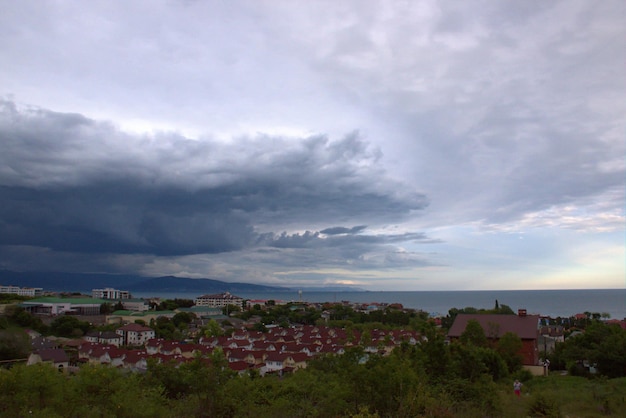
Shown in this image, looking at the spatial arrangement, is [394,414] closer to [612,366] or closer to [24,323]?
[612,366]

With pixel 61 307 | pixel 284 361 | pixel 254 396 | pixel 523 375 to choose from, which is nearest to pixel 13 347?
pixel 284 361

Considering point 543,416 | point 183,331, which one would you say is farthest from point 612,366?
point 183,331

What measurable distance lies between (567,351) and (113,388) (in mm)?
23386

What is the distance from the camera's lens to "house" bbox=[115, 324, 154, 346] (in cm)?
4648

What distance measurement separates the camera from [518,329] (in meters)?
27.7

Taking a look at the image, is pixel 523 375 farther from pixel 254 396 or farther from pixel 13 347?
pixel 13 347

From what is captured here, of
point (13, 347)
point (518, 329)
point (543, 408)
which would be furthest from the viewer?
point (13, 347)

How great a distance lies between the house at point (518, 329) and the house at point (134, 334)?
3171 cm

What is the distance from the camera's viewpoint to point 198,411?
7.42 metres

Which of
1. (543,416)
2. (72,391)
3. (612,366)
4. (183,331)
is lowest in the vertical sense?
(183,331)

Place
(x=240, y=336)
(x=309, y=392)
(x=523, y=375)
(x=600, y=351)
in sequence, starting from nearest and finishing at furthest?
(x=309, y=392) < (x=600, y=351) < (x=523, y=375) < (x=240, y=336)

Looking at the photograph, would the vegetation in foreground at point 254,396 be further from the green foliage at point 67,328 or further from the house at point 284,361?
the green foliage at point 67,328

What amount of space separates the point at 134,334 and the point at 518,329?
36.2 meters

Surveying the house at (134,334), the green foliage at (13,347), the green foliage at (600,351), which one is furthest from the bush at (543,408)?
the house at (134,334)
